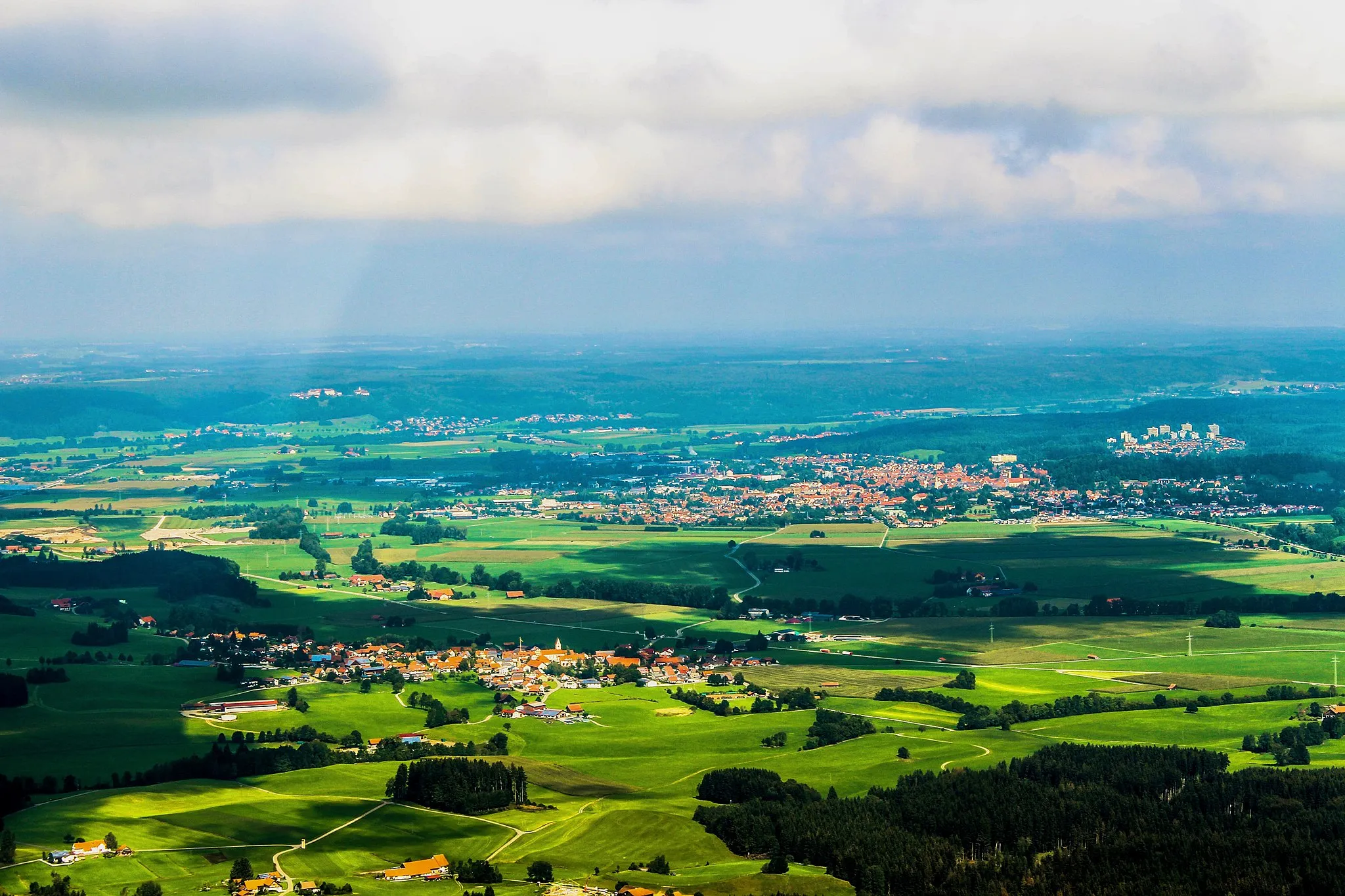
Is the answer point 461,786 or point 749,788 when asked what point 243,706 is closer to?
point 461,786

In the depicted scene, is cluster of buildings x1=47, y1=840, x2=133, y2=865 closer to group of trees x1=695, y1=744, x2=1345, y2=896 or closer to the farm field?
the farm field

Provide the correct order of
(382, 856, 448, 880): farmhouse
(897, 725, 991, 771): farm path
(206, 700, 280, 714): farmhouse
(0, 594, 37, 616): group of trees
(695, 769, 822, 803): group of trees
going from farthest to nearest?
A: (0, 594, 37, 616): group of trees, (206, 700, 280, 714): farmhouse, (897, 725, 991, 771): farm path, (695, 769, 822, 803): group of trees, (382, 856, 448, 880): farmhouse

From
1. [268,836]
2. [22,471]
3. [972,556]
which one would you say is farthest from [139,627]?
[22,471]

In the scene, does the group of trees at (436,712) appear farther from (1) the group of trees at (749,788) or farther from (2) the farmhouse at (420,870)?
(2) the farmhouse at (420,870)

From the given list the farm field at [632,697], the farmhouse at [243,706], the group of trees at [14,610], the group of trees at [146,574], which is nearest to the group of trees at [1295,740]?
the farm field at [632,697]

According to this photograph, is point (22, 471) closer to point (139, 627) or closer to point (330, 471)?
point (330, 471)

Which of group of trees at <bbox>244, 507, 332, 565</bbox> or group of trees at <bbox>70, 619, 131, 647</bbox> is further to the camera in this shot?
group of trees at <bbox>244, 507, 332, 565</bbox>

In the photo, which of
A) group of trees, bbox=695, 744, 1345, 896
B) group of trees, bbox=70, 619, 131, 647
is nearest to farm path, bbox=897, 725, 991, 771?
group of trees, bbox=695, 744, 1345, 896
